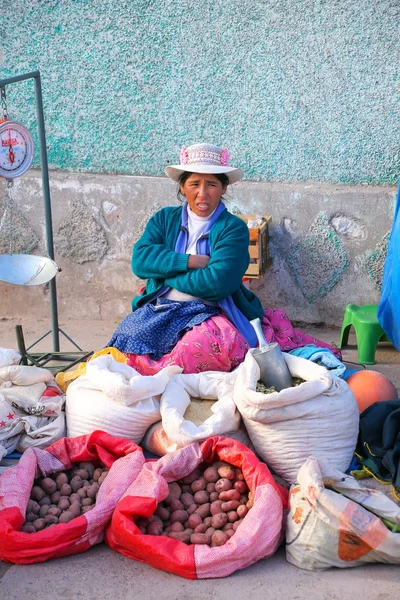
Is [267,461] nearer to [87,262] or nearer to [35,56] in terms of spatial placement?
[87,262]

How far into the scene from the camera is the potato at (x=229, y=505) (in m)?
2.71

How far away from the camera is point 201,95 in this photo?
4859mm

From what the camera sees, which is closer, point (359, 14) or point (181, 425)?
point (181, 425)

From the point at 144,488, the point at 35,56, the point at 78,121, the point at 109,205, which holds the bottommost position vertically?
the point at 144,488

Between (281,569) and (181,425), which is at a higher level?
(181,425)

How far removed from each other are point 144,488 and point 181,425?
0.43m

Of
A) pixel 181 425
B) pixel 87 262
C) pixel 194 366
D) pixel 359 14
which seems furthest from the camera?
pixel 87 262

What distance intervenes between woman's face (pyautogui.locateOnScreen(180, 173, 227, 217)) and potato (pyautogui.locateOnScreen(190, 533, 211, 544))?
6.47 feet

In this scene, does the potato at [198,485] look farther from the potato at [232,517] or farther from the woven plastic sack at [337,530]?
the woven plastic sack at [337,530]

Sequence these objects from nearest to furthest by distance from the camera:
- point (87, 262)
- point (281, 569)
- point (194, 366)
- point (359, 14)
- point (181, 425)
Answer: point (281, 569) → point (181, 425) → point (194, 366) → point (359, 14) → point (87, 262)

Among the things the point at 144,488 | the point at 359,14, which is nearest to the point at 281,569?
the point at 144,488

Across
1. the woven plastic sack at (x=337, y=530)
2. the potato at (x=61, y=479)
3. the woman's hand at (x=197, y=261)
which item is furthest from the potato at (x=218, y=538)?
the woman's hand at (x=197, y=261)

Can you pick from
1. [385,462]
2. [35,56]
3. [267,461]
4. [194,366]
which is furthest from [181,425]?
[35,56]

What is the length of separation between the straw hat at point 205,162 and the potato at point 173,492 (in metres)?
1.74
